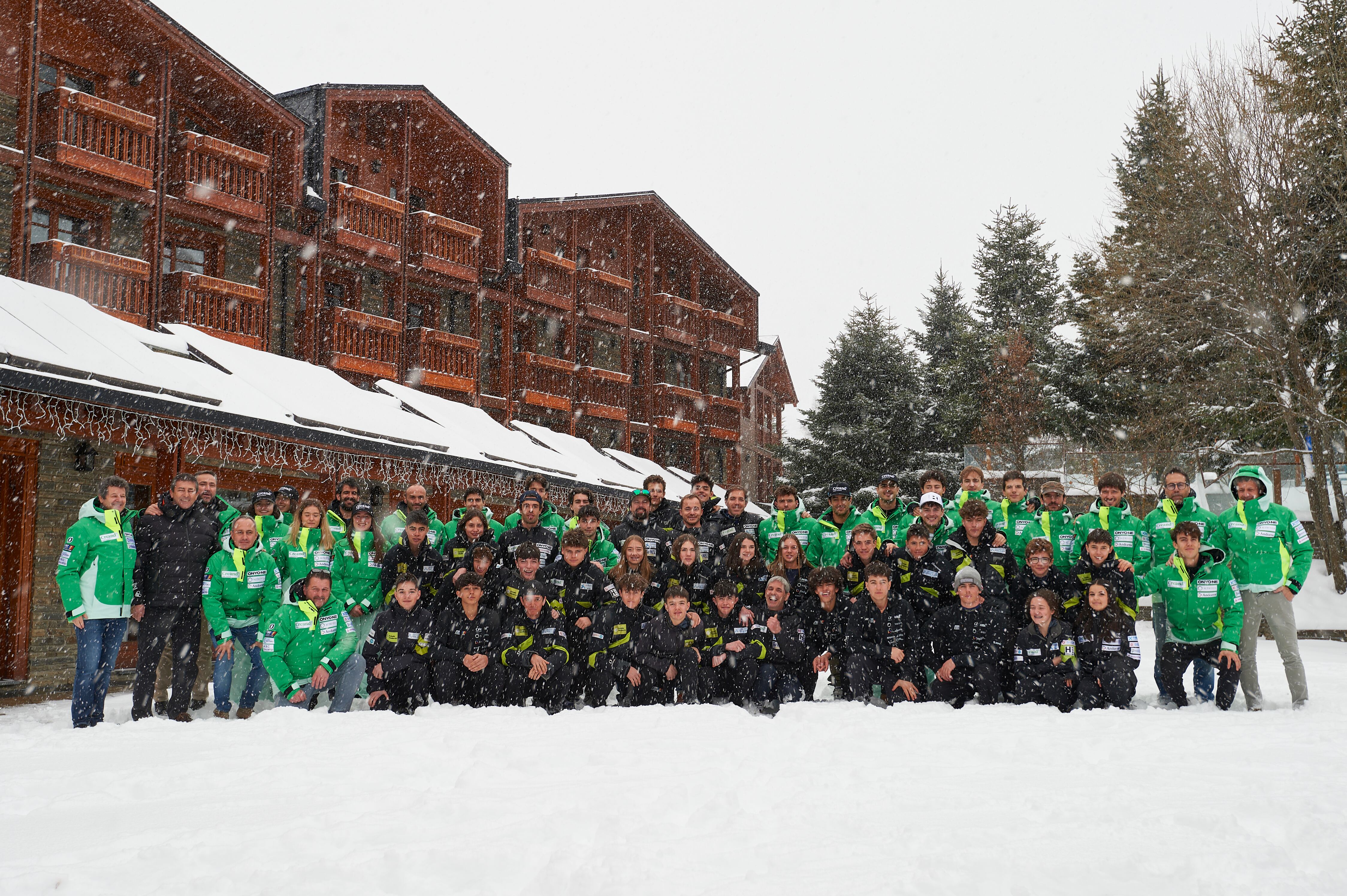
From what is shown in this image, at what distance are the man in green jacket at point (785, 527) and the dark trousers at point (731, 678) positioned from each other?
1.41 m

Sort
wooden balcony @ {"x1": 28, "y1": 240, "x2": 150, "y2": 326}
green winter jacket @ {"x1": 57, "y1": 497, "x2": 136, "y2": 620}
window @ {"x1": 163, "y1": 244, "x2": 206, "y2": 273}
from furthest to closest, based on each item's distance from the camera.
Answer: window @ {"x1": 163, "y1": 244, "x2": 206, "y2": 273} → wooden balcony @ {"x1": 28, "y1": 240, "x2": 150, "y2": 326} → green winter jacket @ {"x1": 57, "y1": 497, "x2": 136, "y2": 620}

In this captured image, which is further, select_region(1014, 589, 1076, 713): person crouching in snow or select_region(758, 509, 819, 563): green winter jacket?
select_region(758, 509, 819, 563): green winter jacket

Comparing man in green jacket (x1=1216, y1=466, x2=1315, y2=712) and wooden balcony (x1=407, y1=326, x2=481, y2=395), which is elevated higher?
wooden balcony (x1=407, y1=326, x2=481, y2=395)

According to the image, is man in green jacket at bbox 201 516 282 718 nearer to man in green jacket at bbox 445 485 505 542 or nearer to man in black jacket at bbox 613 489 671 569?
man in green jacket at bbox 445 485 505 542

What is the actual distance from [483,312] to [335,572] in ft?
43.3

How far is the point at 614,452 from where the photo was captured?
2317cm

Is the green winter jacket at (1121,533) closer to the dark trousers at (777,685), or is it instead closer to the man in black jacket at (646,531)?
the dark trousers at (777,685)

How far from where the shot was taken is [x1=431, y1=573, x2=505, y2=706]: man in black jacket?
7613mm

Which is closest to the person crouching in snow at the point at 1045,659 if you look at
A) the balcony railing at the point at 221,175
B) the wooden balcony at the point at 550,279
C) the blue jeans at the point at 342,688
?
the blue jeans at the point at 342,688

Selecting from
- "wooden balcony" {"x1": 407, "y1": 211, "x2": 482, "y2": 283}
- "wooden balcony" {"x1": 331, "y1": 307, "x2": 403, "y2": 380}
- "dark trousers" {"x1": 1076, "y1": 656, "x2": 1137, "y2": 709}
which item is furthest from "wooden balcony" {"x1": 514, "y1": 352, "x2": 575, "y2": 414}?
"dark trousers" {"x1": 1076, "y1": 656, "x2": 1137, "y2": 709}

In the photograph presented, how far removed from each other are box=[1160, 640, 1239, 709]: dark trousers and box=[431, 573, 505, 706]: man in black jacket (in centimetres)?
516

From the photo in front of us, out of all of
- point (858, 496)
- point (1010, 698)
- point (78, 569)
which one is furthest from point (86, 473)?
point (1010, 698)

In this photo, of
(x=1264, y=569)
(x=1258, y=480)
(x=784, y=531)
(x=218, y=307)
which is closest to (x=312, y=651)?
(x=784, y=531)

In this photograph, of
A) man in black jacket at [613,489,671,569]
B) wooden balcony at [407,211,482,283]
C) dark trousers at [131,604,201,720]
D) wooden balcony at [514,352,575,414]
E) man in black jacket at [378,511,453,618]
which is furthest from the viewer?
wooden balcony at [514,352,575,414]
